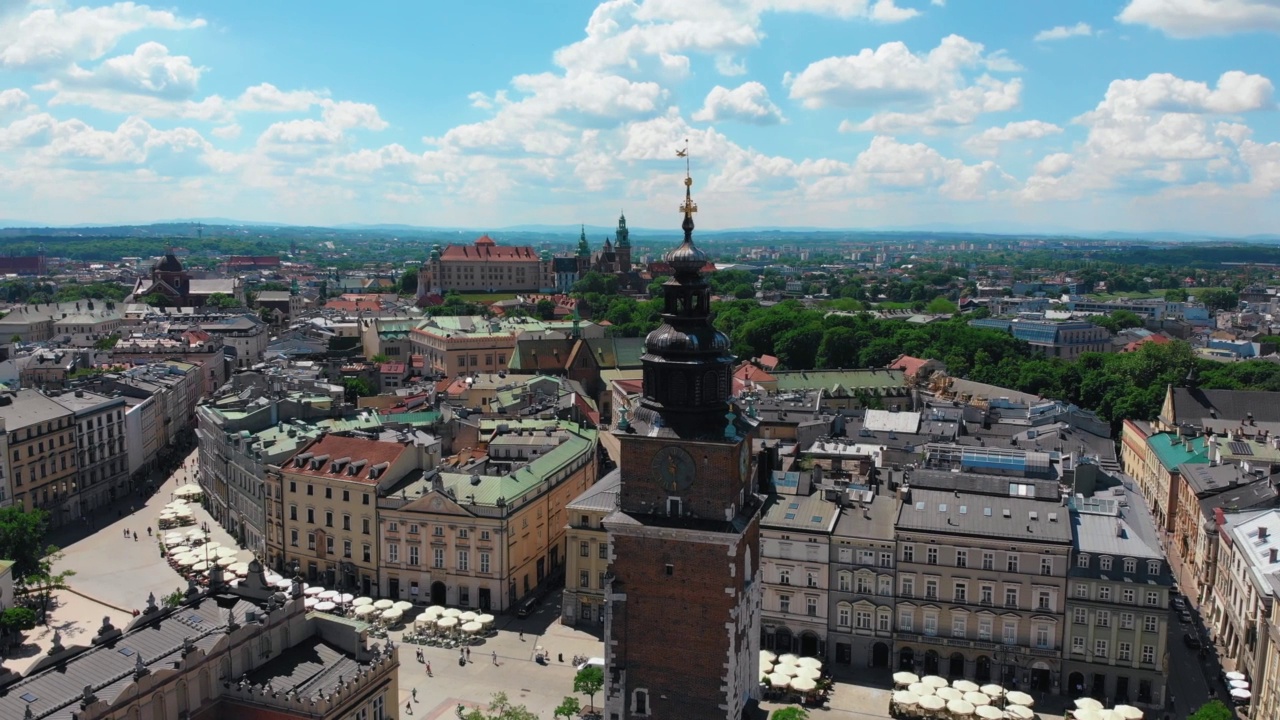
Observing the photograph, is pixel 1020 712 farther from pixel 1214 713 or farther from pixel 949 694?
pixel 1214 713

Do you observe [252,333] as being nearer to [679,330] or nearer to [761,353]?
[761,353]

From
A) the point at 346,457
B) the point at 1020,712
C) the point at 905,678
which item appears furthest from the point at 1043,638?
the point at 346,457

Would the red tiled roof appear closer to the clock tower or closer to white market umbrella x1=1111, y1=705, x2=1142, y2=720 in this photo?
the clock tower

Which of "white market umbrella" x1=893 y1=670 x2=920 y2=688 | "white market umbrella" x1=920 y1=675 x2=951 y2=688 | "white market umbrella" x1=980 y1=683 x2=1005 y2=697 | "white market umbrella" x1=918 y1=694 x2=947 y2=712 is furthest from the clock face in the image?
"white market umbrella" x1=980 y1=683 x2=1005 y2=697

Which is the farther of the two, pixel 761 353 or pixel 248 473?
pixel 761 353

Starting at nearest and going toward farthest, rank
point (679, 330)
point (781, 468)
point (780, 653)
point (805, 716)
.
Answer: point (679, 330) → point (805, 716) → point (780, 653) → point (781, 468)

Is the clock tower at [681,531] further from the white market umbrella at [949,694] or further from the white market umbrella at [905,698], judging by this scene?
the white market umbrella at [949,694]

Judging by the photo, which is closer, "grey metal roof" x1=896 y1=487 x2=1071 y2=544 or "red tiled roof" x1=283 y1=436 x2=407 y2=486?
"grey metal roof" x1=896 y1=487 x2=1071 y2=544

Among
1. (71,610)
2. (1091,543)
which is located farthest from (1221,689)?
(71,610)
